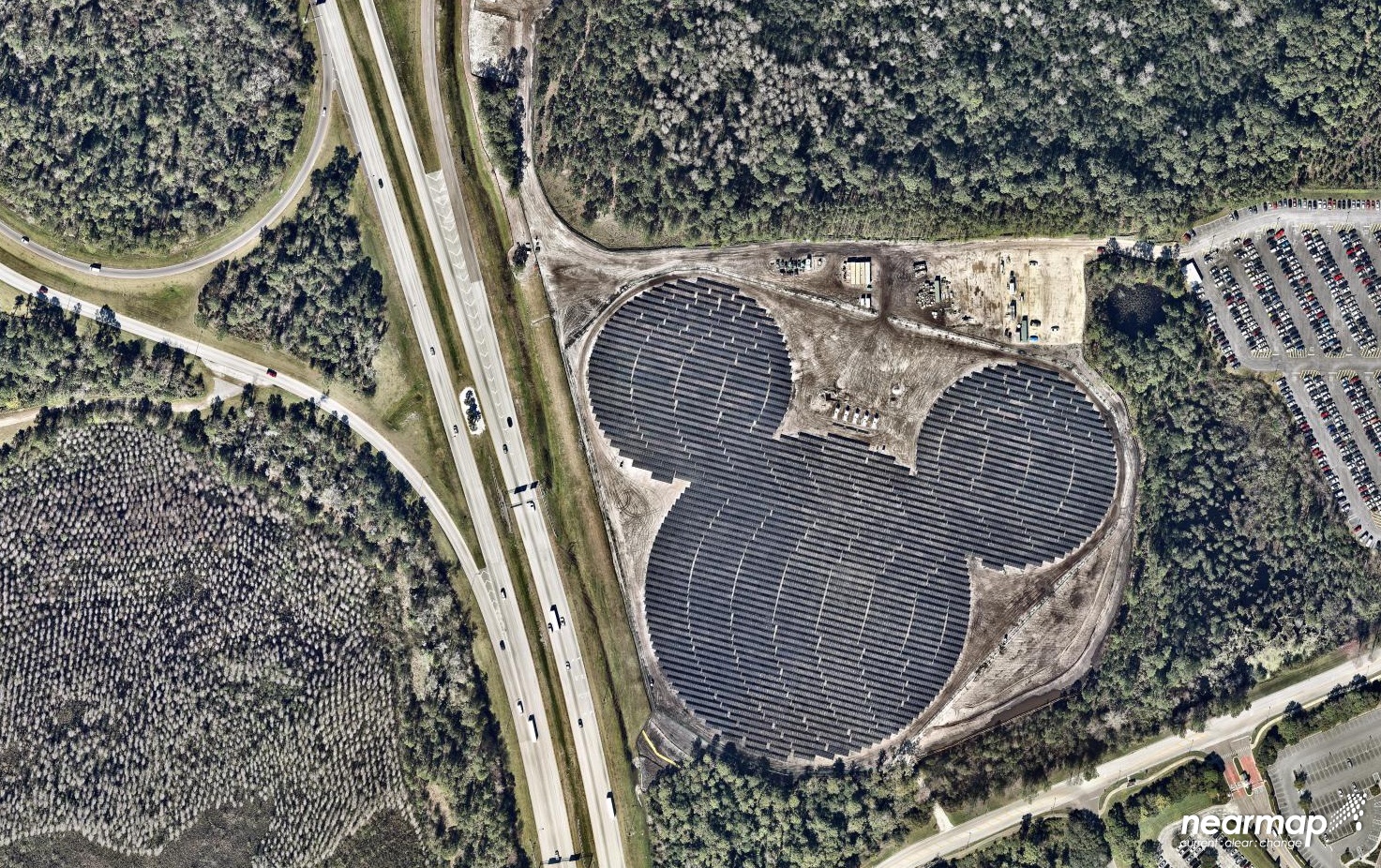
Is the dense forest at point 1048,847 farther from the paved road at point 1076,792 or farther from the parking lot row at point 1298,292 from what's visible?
the parking lot row at point 1298,292

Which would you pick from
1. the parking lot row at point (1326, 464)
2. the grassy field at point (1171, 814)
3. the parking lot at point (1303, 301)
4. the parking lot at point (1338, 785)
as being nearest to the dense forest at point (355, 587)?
the grassy field at point (1171, 814)

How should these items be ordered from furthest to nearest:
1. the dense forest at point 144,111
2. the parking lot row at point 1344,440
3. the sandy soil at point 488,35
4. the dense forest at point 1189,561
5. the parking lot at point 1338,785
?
the sandy soil at point 488,35
the parking lot row at point 1344,440
the dense forest at point 144,111
the parking lot at point 1338,785
the dense forest at point 1189,561

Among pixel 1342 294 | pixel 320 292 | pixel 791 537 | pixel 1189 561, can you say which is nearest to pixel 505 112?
pixel 320 292

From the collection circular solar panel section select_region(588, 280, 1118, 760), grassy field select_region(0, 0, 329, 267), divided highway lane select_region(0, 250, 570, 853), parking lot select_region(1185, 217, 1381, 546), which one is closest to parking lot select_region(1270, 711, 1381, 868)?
parking lot select_region(1185, 217, 1381, 546)

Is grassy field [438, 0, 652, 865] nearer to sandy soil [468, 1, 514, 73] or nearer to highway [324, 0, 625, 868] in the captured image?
highway [324, 0, 625, 868]

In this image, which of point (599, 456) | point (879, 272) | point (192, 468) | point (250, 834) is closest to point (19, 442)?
point (192, 468)

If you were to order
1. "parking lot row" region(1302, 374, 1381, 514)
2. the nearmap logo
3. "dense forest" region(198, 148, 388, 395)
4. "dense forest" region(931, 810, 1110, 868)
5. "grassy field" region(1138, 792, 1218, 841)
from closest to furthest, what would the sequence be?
"dense forest" region(931, 810, 1110, 868), "grassy field" region(1138, 792, 1218, 841), the nearmap logo, "dense forest" region(198, 148, 388, 395), "parking lot row" region(1302, 374, 1381, 514)

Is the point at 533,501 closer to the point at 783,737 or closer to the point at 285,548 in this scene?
the point at 285,548
